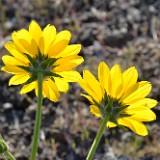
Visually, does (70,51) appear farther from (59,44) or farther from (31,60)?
(31,60)

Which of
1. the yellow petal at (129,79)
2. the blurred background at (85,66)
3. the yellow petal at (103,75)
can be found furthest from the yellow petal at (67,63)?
the blurred background at (85,66)

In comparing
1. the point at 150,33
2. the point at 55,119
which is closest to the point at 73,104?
the point at 55,119

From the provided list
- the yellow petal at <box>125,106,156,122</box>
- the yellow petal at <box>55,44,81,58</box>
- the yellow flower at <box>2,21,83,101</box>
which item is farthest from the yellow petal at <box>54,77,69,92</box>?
the yellow petal at <box>125,106,156,122</box>

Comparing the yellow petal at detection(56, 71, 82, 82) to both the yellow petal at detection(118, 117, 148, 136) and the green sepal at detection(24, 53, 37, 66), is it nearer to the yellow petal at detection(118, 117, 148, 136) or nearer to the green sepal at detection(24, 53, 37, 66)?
the green sepal at detection(24, 53, 37, 66)

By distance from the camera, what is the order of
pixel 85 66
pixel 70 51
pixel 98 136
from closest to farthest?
pixel 98 136, pixel 70 51, pixel 85 66

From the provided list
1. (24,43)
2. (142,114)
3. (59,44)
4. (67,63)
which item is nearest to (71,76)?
(67,63)

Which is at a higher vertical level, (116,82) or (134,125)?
(116,82)

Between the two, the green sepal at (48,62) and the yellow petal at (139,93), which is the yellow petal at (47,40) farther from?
the yellow petal at (139,93)
